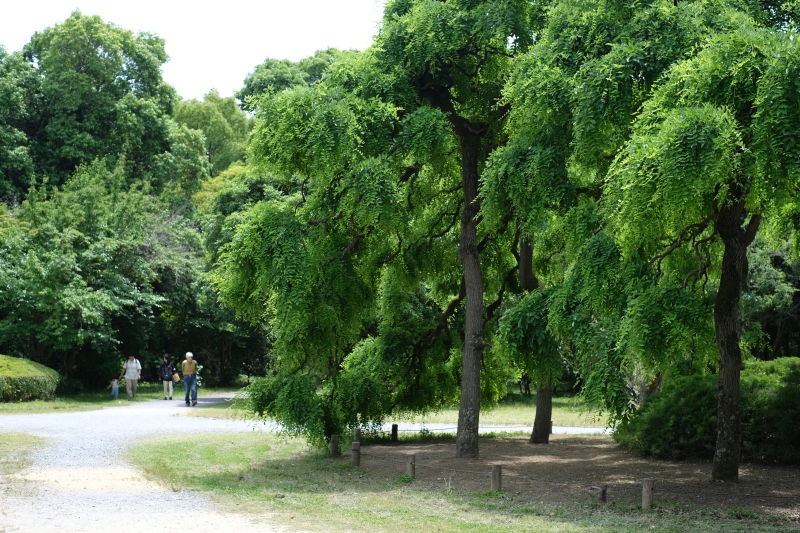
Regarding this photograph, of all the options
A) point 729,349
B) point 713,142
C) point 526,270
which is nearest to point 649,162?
point 713,142

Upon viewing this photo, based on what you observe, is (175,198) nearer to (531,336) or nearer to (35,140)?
(35,140)

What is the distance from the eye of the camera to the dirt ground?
36.4ft

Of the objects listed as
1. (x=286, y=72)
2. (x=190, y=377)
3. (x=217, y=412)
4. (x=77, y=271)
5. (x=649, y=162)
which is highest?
(x=286, y=72)

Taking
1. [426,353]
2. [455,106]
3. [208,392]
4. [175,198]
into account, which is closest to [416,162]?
[455,106]

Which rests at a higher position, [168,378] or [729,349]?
[729,349]

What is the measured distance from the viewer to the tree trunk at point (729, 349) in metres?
12.2

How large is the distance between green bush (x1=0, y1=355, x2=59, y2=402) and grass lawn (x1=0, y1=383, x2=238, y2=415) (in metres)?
0.35

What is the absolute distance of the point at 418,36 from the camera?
14883 mm

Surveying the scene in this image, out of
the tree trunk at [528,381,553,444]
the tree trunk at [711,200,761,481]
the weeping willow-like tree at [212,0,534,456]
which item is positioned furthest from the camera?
the tree trunk at [528,381,553,444]

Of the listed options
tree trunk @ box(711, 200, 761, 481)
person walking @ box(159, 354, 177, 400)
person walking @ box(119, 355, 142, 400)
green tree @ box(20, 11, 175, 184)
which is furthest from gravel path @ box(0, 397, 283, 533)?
green tree @ box(20, 11, 175, 184)

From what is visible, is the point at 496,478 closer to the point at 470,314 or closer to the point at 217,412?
the point at 470,314

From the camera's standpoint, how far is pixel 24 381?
24.5 metres

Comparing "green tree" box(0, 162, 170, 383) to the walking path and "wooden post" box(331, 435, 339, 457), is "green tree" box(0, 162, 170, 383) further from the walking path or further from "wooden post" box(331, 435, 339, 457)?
"wooden post" box(331, 435, 339, 457)

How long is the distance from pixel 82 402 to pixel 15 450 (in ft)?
40.9
